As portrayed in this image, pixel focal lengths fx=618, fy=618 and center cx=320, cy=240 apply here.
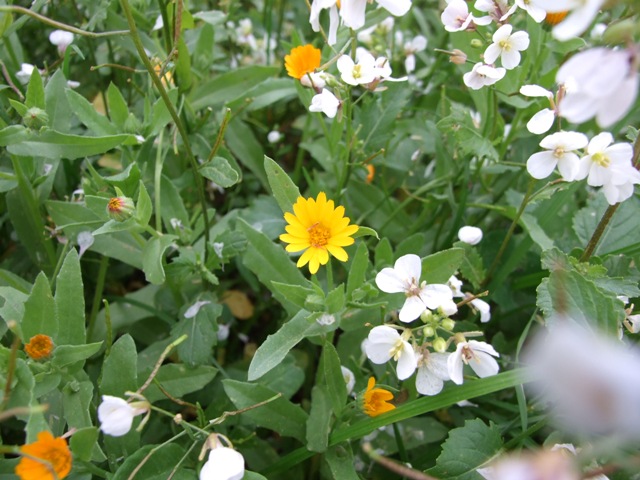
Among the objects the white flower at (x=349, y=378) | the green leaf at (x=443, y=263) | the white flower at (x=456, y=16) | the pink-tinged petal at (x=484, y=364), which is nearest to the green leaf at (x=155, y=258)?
the white flower at (x=349, y=378)

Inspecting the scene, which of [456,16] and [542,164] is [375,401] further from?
[456,16]

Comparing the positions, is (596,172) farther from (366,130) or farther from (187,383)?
(187,383)

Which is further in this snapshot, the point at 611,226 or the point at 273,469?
the point at 611,226

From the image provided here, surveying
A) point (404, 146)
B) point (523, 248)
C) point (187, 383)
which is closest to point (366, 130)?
point (404, 146)

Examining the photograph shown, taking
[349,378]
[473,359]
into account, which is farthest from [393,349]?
[349,378]

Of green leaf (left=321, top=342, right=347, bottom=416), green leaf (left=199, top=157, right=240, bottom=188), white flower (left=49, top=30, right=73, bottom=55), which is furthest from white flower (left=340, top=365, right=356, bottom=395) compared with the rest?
white flower (left=49, top=30, right=73, bottom=55)
